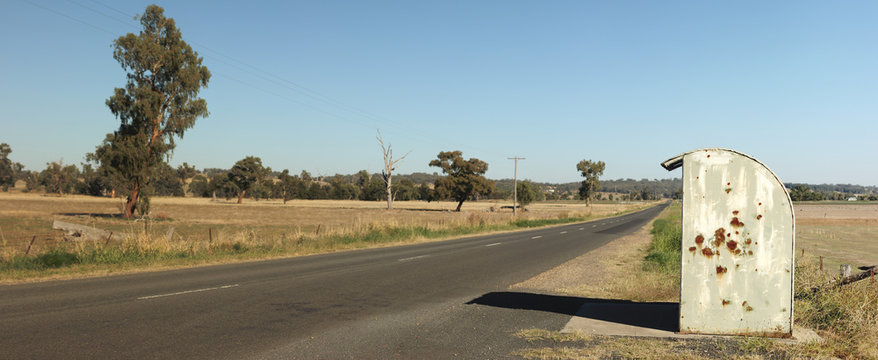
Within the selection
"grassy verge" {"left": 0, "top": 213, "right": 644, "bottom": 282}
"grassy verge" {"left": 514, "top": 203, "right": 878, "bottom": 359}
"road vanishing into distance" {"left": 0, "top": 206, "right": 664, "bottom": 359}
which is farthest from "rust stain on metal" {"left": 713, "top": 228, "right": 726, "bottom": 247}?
"grassy verge" {"left": 0, "top": 213, "right": 644, "bottom": 282}

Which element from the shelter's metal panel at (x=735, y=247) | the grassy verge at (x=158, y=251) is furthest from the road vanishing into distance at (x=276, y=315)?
the shelter's metal panel at (x=735, y=247)

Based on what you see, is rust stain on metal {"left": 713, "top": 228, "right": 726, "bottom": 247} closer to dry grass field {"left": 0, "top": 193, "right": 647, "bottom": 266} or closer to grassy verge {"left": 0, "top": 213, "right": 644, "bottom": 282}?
grassy verge {"left": 0, "top": 213, "right": 644, "bottom": 282}

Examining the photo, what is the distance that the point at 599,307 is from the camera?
842 cm

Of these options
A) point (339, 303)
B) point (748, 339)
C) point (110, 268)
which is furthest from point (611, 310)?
point (110, 268)

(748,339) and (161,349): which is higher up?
(748,339)

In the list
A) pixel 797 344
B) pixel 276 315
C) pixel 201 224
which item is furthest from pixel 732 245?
pixel 201 224

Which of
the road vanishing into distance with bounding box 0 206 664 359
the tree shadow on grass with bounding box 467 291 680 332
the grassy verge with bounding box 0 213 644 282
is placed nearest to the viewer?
the road vanishing into distance with bounding box 0 206 664 359

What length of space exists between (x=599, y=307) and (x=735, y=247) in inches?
115

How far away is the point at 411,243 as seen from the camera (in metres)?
25.0

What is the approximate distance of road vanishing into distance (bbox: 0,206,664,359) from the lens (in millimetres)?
6039

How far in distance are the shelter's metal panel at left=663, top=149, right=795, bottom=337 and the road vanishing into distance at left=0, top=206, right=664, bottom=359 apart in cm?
223

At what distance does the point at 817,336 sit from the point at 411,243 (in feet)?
65.9

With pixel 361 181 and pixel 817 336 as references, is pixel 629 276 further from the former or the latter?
pixel 361 181

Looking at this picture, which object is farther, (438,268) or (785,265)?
(438,268)
